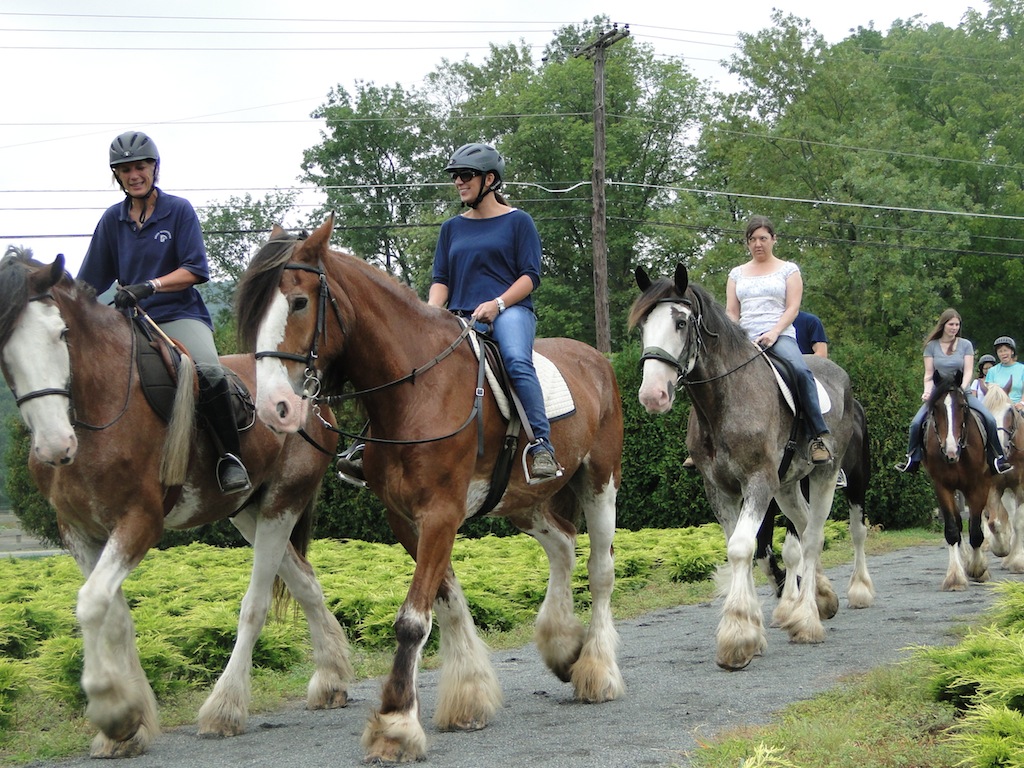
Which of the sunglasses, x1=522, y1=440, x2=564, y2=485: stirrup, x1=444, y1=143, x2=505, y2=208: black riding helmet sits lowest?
x1=522, y1=440, x2=564, y2=485: stirrup

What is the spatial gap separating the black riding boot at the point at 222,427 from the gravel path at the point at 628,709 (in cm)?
143

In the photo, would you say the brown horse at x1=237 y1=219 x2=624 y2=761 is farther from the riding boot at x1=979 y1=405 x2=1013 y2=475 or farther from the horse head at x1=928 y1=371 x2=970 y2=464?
the riding boot at x1=979 y1=405 x2=1013 y2=475

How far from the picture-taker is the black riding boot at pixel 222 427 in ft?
21.2

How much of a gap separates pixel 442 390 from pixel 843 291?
3760 centimetres

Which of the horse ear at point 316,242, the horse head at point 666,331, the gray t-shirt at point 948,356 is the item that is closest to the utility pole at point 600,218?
the gray t-shirt at point 948,356

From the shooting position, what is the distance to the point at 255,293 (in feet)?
18.4

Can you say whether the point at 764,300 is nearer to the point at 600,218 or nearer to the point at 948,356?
the point at 948,356

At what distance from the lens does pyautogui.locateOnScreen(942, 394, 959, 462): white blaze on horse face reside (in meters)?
12.9

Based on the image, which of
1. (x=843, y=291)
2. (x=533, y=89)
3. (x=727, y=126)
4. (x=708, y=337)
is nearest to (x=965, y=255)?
(x=843, y=291)

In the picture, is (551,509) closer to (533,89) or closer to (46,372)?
(46,372)

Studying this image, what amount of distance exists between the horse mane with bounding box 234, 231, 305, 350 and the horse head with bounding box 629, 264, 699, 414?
2.81 metres

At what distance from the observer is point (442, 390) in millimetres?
6320

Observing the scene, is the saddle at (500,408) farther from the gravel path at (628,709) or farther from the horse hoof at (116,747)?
the horse hoof at (116,747)

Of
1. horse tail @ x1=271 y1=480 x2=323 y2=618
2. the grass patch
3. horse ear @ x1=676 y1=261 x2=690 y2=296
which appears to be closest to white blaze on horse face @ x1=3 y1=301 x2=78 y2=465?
horse tail @ x1=271 y1=480 x2=323 y2=618
